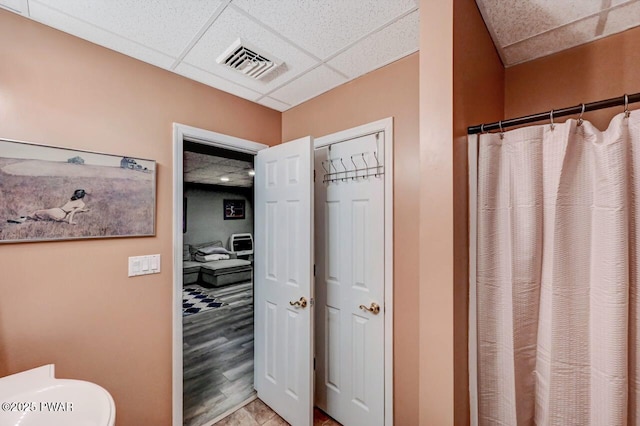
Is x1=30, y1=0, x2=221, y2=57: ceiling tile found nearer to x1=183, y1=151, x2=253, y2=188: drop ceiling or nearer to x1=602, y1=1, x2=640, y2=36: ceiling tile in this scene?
x1=602, y1=1, x2=640, y2=36: ceiling tile

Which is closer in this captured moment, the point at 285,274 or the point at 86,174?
the point at 86,174

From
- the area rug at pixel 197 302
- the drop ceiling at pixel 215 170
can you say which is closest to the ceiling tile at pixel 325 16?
the drop ceiling at pixel 215 170

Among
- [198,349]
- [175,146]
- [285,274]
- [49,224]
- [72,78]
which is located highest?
[72,78]

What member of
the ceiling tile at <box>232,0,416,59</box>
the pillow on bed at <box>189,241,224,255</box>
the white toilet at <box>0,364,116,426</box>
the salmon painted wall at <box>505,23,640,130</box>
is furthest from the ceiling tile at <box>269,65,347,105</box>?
the pillow on bed at <box>189,241,224,255</box>

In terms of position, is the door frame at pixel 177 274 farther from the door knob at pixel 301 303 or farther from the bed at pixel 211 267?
the bed at pixel 211 267

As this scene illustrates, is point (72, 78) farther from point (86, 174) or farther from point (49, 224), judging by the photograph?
point (49, 224)

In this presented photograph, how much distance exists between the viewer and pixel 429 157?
1.01m

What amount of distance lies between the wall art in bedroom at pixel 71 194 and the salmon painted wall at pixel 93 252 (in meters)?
0.05

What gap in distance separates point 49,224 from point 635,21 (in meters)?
2.81

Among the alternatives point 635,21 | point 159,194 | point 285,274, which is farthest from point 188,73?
point 635,21

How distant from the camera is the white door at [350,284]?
65.5 inches

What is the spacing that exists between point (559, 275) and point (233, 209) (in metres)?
6.16

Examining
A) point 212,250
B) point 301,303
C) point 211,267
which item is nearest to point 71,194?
point 301,303

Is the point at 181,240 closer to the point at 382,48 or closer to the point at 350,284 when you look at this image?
the point at 350,284
